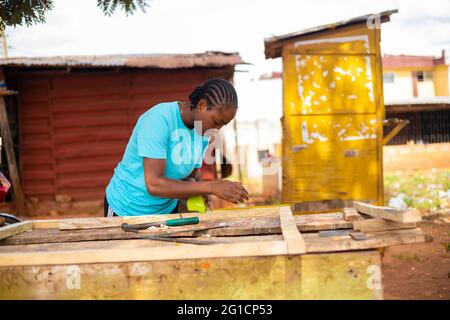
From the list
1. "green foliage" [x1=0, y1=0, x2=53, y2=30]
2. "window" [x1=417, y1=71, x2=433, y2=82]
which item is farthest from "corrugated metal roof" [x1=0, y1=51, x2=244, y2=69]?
"window" [x1=417, y1=71, x2=433, y2=82]

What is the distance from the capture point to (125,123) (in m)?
9.51

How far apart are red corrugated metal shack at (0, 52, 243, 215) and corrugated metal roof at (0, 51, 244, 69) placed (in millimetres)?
493

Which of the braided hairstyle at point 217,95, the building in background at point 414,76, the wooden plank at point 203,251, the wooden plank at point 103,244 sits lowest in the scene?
the wooden plank at point 103,244

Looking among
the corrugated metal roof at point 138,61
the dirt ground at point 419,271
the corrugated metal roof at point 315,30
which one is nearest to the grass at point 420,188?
the dirt ground at point 419,271

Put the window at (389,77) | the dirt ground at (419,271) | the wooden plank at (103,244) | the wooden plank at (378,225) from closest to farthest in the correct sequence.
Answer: the wooden plank at (378,225) < the wooden plank at (103,244) < the dirt ground at (419,271) < the window at (389,77)

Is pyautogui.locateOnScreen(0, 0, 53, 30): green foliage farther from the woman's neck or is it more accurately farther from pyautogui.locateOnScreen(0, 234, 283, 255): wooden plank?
pyautogui.locateOnScreen(0, 234, 283, 255): wooden plank

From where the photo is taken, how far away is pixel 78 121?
31.1 ft

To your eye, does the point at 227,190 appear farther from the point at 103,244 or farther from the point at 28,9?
the point at 28,9

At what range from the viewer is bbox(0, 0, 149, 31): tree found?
3037 mm

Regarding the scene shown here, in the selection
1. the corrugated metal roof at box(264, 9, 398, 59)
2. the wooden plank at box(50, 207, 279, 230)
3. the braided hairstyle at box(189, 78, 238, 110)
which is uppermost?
the corrugated metal roof at box(264, 9, 398, 59)

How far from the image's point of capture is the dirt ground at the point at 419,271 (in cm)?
479

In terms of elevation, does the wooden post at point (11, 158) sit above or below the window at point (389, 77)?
below

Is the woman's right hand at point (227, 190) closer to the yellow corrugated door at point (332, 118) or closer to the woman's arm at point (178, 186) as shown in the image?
the woman's arm at point (178, 186)

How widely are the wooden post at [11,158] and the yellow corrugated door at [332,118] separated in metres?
5.50
